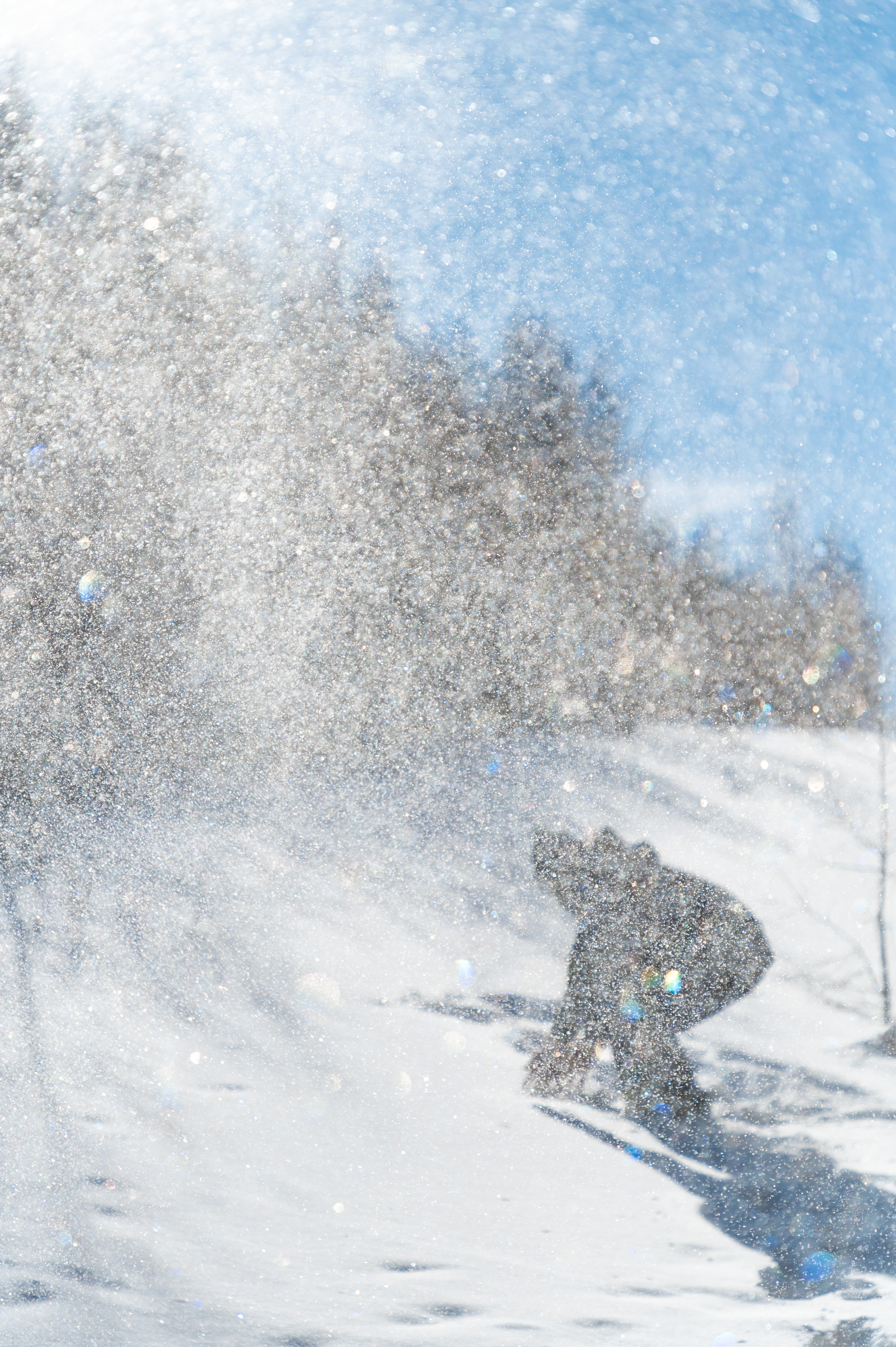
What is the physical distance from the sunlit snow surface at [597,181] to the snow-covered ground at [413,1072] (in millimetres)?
413

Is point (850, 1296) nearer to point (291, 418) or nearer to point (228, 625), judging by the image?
point (228, 625)

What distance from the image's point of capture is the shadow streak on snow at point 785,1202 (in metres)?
1.08

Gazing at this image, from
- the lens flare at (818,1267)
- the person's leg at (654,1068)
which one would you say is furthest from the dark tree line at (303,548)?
the lens flare at (818,1267)

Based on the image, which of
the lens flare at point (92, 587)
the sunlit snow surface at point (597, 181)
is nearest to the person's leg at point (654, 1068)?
the sunlit snow surface at point (597, 181)

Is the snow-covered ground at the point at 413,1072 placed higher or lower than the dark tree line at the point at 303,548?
lower

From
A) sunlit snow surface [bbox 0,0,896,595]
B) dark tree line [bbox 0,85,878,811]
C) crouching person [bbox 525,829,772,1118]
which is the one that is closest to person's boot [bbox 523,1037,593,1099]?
crouching person [bbox 525,829,772,1118]

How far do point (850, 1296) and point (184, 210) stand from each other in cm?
163

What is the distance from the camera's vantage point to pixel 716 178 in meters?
1.23

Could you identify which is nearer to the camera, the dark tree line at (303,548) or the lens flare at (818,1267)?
the dark tree line at (303,548)

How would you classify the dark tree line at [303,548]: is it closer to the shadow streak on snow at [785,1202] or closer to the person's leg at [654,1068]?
the person's leg at [654,1068]

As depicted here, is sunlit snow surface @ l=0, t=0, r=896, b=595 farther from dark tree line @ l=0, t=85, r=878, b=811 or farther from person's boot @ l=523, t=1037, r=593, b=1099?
person's boot @ l=523, t=1037, r=593, b=1099

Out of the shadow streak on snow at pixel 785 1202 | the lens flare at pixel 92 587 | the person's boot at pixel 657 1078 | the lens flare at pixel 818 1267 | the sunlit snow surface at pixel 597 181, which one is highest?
the sunlit snow surface at pixel 597 181

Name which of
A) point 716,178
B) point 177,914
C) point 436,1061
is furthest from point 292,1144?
point 716,178

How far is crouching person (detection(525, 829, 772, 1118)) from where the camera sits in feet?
3.31
